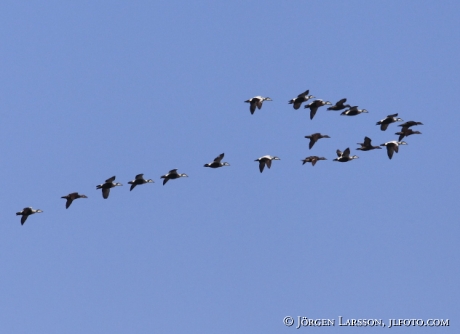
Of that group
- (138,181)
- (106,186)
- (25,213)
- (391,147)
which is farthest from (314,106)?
(25,213)

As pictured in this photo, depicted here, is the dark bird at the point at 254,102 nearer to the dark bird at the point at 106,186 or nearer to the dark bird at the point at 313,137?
the dark bird at the point at 313,137

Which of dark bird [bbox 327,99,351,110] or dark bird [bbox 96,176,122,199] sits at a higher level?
dark bird [bbox 327,99,351,110]

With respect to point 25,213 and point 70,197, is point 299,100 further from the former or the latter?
point 25,213

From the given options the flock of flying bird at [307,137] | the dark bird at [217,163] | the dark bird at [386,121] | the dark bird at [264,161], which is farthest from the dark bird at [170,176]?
the dark bird at [386,121]

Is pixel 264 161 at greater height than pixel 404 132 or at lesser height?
lesser

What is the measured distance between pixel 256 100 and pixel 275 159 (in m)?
4.43

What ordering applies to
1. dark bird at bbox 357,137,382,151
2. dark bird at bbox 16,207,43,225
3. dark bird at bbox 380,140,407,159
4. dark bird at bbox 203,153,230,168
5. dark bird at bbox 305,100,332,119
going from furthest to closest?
1. dark bird at bbox 357,137,382,151
2. dark bird at bbox 305,100,332,119
3. dark bird at bbox 203,153,230,168
4. dark bird at bbox 16,207,43,225
5. dark bird at bbox 380,140,407,159

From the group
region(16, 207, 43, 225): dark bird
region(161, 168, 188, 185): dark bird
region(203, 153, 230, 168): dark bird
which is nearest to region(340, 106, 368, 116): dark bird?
region(203, 153, 230, 168): dark bird

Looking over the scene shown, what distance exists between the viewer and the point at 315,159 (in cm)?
6178

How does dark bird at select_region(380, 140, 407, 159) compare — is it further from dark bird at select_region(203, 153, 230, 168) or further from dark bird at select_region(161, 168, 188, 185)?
dark bird at select_region(161, 168, 188, 185)

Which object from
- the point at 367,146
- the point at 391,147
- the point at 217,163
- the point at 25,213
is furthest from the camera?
the point at 367,146

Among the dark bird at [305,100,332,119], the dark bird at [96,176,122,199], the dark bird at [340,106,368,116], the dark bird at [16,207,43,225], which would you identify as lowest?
the dark bird at [16,207,43,225]

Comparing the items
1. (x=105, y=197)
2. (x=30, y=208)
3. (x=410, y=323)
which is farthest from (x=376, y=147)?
(x=30, y=208)

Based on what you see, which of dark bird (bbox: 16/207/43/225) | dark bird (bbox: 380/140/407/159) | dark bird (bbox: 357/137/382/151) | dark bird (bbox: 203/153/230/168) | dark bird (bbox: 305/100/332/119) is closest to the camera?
dark bird (bbox: 380/140/407/159)
